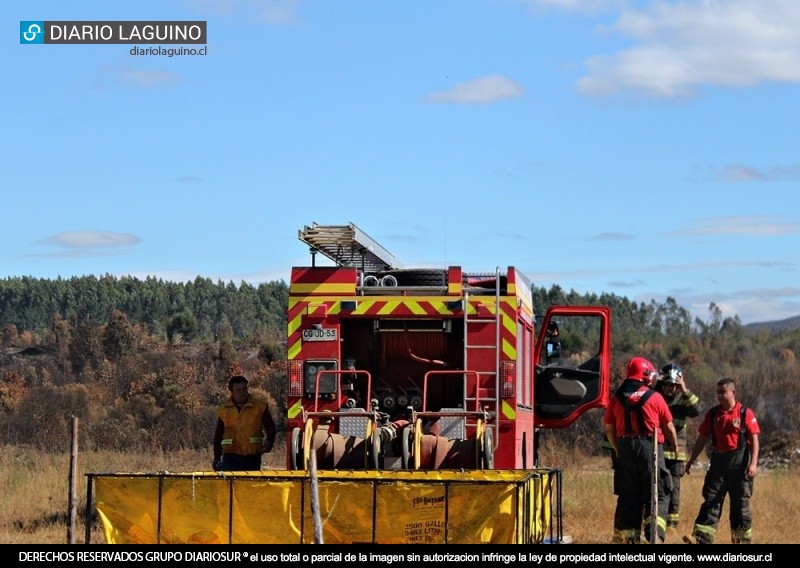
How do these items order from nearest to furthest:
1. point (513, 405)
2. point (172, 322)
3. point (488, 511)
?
point (488, 511) → point (513, 405) → point (172, 322)

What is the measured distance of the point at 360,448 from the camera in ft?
43.6

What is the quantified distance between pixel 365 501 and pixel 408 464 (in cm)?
280

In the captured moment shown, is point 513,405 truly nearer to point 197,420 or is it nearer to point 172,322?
point 197,420

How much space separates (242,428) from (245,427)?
3 centimetres

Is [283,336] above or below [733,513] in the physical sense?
above

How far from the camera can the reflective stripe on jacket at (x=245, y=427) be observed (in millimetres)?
14172

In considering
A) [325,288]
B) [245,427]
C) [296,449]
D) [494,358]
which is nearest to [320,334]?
[325,288]

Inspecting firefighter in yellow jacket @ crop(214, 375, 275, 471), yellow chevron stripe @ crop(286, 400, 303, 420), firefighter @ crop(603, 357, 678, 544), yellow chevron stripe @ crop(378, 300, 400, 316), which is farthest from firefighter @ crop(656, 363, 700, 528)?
firefighter in yellow jacket @ crop(214, 375, 275, 471)

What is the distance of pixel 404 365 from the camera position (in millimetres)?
14875

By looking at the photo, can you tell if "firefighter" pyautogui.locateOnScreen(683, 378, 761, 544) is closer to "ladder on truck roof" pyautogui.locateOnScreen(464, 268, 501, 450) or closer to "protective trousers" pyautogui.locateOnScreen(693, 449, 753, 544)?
"protective trousers" pyautogui.locateOnScreen(693, 449, 753, 544)

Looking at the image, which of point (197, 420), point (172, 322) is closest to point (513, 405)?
point (197, 420)

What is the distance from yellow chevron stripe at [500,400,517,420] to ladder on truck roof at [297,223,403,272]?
2.23 m

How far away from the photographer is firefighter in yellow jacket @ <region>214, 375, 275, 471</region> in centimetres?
1416

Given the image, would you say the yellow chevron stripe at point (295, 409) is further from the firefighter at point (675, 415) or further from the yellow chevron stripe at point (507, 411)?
the firefighter at point (675, 415)
